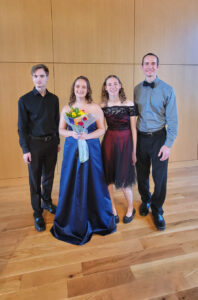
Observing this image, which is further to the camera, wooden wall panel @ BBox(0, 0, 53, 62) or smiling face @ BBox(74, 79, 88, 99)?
wooden wall panel @ BBox(0, 0, 53, 62)

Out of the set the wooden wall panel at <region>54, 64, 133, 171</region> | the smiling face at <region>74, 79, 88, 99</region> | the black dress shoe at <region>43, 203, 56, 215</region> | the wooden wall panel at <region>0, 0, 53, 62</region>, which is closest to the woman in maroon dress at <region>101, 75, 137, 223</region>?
the smiling face at <region>74, 79, 88, 99</region>

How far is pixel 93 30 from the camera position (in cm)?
343

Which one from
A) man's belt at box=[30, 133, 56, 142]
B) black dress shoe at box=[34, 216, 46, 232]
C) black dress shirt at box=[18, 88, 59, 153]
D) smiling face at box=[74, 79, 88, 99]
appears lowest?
black dress shoe at box=[34, 216, 46, 232]

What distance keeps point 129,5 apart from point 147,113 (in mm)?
2360

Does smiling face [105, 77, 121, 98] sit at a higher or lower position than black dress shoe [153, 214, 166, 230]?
higher

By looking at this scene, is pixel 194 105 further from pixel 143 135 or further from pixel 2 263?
pixel 2 263

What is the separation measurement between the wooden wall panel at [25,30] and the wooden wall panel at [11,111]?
6.7 inches

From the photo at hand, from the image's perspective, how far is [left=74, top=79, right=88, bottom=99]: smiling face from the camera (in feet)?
6.35

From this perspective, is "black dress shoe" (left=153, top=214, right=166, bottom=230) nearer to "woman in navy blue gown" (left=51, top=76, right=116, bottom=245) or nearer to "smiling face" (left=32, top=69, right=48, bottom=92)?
"woman in navy blue gown" (left=51, top=76, right=116, bottom=245)

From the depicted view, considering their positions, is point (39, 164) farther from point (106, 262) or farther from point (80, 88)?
point (106, 262)

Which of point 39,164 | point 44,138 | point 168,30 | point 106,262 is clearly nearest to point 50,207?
point 39,164

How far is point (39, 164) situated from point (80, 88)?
0.91m

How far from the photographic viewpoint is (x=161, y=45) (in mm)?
3744

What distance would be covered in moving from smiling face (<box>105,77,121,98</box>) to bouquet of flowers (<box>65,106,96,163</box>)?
0.34 m
